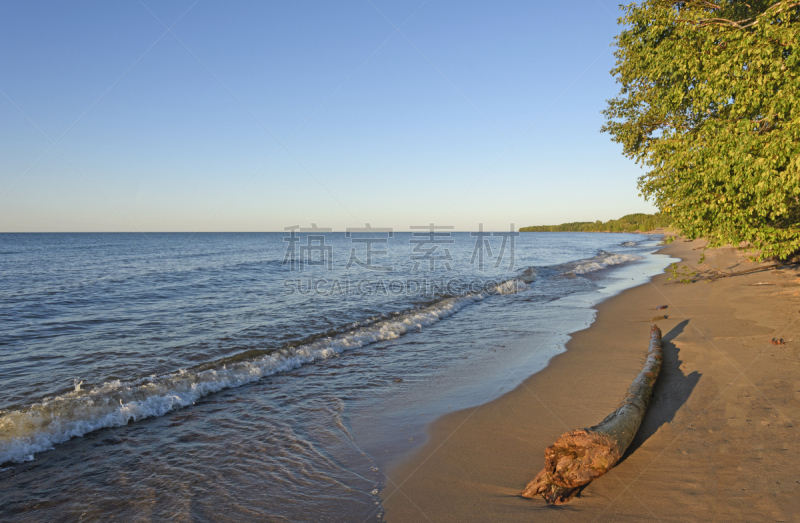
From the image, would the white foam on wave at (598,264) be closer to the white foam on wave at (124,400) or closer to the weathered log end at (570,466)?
the white foam on wave at (124,400)

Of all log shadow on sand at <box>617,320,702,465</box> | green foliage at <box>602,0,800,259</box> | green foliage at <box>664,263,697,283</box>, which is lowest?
log shadow on sand at <box>617,320,702,465</box>

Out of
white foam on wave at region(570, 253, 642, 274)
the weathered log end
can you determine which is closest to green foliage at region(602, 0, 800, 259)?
the weathered log end

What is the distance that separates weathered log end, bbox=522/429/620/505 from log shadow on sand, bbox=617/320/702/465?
579 mm

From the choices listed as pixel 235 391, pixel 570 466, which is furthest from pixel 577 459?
pixel 235 391

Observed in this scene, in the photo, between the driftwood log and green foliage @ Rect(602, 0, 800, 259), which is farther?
green foliage @ Rect(602, 0, 800, 259)

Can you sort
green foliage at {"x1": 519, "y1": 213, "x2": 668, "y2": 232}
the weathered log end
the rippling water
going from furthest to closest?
green foliage at {"x1": 519, "y1": 213, "x2": 668, "y2": 232} < the rippling water < the weathered log end

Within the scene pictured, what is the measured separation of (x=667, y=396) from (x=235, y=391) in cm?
773

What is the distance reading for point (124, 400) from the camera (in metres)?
6.80

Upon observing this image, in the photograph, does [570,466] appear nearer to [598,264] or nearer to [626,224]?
[598,264]

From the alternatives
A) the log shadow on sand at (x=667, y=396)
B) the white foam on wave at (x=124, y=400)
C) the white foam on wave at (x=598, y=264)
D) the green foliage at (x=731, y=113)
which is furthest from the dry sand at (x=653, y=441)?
the white foam on wave at (x=598, y=264)

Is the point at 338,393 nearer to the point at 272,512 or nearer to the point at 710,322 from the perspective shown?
the point at 272,512

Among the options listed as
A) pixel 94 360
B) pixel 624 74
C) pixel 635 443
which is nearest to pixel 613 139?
pixel 624 74

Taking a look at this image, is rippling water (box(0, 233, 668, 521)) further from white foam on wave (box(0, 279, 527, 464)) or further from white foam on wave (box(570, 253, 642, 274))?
white foam on wave (box(570, 253, 642, 274))

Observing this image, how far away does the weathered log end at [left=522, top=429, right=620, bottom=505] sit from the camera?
3975 millimetres
